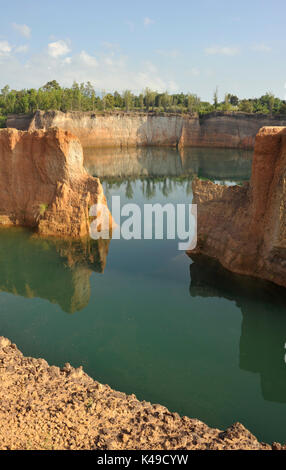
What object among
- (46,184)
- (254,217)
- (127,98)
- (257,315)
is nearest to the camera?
(257,315)

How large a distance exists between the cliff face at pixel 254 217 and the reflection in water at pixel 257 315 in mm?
499

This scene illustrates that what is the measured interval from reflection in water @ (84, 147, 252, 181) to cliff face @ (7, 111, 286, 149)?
280 cm

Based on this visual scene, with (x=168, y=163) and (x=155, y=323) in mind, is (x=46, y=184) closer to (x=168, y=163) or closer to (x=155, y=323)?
(x=155, y=323)

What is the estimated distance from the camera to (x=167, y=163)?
1655 inches

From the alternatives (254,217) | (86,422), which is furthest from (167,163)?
(86,422)

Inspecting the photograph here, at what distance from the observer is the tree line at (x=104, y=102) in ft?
189

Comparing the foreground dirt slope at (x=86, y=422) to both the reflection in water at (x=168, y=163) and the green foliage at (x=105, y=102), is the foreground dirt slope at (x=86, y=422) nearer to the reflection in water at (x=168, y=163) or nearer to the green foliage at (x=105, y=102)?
the reflection in water at (x=168, y=163)

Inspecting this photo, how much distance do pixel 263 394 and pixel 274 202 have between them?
6.18m

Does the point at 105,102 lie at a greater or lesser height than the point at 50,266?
greater

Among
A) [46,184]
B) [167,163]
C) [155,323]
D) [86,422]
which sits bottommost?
[155,323]

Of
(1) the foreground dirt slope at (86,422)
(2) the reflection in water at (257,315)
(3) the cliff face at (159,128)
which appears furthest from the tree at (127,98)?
(1) the foreground dirt slope at (86,422)

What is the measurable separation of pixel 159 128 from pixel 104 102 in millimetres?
15583

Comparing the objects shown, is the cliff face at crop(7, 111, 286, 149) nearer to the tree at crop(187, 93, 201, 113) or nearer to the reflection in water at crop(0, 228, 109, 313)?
the tree at crop(187, 93, 201, 113)

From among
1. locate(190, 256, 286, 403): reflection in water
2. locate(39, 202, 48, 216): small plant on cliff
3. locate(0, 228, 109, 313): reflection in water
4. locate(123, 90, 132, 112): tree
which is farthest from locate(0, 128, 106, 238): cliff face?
locate(123, 90, 132, 112): tree
